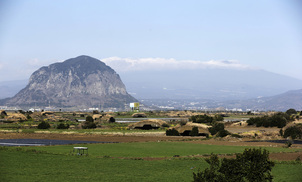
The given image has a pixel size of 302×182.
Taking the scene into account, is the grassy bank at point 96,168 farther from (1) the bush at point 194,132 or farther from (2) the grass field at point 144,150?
(1) the bush at point 194,132

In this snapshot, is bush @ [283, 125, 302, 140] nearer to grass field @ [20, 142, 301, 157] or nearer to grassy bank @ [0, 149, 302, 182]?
grass field @ [20, 142, 301, 157]

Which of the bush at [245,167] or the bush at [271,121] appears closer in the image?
the bush at [245,167]

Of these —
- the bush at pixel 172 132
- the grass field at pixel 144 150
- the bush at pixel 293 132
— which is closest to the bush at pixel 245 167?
the grass field at pixel 144 150

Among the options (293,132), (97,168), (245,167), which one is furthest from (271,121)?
(245,167)

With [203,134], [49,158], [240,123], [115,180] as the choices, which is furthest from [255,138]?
[115,180]

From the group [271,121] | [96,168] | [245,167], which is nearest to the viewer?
[245,167]

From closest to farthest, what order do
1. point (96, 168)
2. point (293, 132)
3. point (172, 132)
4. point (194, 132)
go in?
point (96, 168)
point (293, 132)
point (194, 132)
point (172, 132)

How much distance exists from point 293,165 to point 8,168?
22.2 m

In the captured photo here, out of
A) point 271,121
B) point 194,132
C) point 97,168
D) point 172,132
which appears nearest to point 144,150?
point 97,168

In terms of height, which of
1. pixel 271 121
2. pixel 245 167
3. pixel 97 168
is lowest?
pixel 97 168

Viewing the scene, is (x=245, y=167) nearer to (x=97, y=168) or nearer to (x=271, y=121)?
(x=97, y=168)

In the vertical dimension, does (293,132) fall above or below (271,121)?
below

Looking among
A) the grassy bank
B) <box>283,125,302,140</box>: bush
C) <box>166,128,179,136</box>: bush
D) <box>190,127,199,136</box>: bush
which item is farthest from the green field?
<box>190,127,199,136</box>: bush

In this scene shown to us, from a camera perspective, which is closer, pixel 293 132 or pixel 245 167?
pixel 245 167
